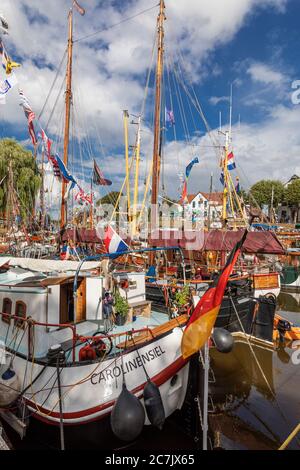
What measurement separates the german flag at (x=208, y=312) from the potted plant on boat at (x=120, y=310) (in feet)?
13.7

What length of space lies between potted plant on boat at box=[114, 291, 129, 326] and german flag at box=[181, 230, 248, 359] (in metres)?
4.19

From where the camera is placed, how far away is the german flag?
486 cm

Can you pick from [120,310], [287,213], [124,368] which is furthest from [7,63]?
[287,213]

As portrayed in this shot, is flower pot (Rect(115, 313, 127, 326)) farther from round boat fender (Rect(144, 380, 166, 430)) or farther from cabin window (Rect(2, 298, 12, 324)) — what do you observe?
cabin window (Rect(2, 298, 12, 324))

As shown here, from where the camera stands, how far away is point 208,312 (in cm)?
491

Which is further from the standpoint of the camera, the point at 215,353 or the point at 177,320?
the point at 215,353

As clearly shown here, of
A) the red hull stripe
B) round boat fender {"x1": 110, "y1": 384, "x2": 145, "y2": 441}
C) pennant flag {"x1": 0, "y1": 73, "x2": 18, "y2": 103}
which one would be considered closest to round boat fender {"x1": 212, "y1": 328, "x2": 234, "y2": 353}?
the red hull stripe

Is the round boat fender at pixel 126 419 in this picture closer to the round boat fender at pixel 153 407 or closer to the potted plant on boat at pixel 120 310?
the round boat fender at pixel 153 407

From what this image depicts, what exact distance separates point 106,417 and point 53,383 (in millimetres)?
1497

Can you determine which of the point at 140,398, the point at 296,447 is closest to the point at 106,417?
the point at 140,398

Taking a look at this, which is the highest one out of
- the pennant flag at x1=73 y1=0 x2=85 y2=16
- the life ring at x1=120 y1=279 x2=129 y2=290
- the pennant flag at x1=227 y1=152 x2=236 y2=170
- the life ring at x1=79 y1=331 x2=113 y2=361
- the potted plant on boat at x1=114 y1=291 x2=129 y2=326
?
the pennant flag at x1=73 y1=0 x2=85 y2=16

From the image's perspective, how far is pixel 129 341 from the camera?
7164 mm

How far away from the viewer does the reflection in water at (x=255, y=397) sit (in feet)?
26.3
